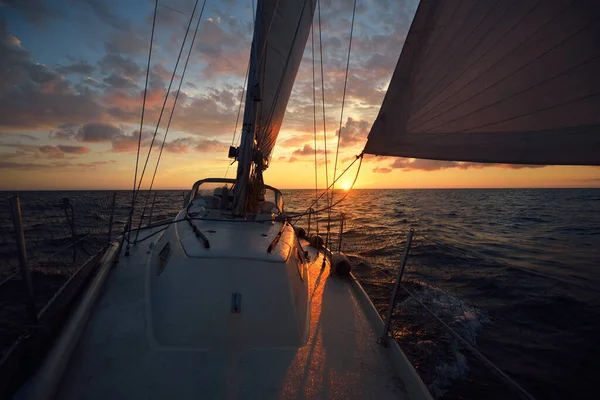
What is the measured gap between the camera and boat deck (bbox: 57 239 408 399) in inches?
91.8

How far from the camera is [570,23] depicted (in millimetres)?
2018

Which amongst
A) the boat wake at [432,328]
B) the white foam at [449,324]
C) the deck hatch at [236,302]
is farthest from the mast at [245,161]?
the white foam at [449,324]

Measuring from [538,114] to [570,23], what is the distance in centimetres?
62

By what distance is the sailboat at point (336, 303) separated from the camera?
2.17 m

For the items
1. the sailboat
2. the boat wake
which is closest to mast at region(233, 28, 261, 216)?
the sailboat

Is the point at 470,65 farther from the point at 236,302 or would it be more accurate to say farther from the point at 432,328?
the point at 432,328

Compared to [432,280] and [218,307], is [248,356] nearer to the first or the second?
[218,307]

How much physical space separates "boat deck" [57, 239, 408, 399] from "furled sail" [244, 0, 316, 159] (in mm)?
3877

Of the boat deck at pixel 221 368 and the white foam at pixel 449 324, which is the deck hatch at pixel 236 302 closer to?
the boat deck at pixel 221 368

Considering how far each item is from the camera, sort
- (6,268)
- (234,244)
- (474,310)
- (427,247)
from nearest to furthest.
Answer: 1. (234,244)
2. (474,310)
3. (6,268)
4. (427,247)

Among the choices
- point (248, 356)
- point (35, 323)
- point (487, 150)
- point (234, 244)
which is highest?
point (487, 150)

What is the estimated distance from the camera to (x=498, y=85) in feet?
8.29

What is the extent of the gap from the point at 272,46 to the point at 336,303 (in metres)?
6.10

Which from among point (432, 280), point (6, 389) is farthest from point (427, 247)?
point (6, 389)
